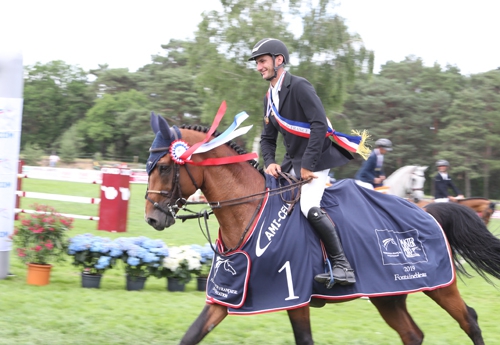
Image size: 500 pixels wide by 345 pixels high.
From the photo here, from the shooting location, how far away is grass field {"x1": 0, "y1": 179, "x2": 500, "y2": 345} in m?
5.67

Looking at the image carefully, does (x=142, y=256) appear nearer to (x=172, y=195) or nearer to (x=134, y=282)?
(x=134, y=282)

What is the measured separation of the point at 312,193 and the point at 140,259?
359 centimetres

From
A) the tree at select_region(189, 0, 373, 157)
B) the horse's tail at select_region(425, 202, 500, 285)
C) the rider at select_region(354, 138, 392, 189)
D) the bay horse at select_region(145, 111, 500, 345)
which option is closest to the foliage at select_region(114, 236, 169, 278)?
the bay horse at select_region(145, 111, 500, 345)

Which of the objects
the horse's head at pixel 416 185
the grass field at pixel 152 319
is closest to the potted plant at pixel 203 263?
the grass field at pixel 152 319

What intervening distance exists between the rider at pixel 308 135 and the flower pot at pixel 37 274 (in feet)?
13.8

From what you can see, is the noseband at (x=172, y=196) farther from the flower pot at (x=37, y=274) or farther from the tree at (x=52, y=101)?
the tree at (x=52, y=101)

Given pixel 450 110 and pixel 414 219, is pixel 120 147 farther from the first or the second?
pixel 414 219

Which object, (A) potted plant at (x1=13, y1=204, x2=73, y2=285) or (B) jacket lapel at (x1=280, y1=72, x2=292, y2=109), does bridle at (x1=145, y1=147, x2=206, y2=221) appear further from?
(A) potted plant at (x1=13, y1=204, x2=73, y2=285)

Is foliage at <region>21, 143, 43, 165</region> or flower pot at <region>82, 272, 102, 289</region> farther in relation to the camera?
foliage at <region>21, 143, 43, 165</region>

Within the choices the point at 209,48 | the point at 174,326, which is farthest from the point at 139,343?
the point at 209,48

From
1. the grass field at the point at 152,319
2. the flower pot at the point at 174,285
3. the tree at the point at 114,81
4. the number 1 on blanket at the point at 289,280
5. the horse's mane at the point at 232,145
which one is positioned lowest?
the grass field at the point at 152,319

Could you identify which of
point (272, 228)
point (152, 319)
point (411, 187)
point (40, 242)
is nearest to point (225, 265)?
point (272, 228)

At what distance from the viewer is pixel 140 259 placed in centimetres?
759

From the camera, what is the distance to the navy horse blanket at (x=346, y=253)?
448 centimetres
